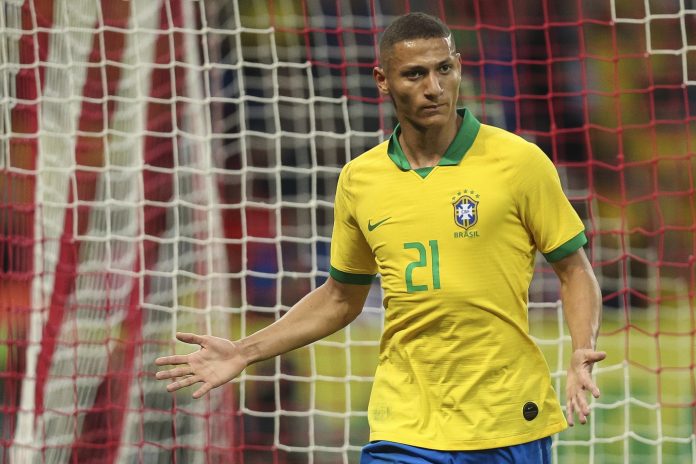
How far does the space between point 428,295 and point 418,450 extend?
1.18 feet

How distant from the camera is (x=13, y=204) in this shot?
4750 mm

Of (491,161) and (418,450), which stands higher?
(491,161)

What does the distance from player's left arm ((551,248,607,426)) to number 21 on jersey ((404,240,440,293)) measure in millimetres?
278

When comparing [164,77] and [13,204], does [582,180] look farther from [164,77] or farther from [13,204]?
[13,204]

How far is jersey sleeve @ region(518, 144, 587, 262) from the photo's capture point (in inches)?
102

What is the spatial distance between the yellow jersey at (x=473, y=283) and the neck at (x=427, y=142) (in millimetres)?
26

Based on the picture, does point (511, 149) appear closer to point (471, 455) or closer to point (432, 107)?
point (432, 107)

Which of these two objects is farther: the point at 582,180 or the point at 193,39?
the point at 582,180

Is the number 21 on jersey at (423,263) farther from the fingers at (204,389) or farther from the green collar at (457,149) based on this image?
the fingers at (204,389)

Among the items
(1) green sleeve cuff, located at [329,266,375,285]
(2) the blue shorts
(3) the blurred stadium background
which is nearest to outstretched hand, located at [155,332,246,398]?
(1) green sleeve cuff, located at [329,266,375,285]

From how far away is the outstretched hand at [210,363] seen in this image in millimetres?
2814

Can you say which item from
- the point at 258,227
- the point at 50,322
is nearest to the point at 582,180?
the point at 258,227

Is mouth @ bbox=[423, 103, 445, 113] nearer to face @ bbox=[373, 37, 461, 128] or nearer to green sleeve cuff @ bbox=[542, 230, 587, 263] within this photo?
face @ bbox=[373, 37, 461, 128]

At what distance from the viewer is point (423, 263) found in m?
2.63
